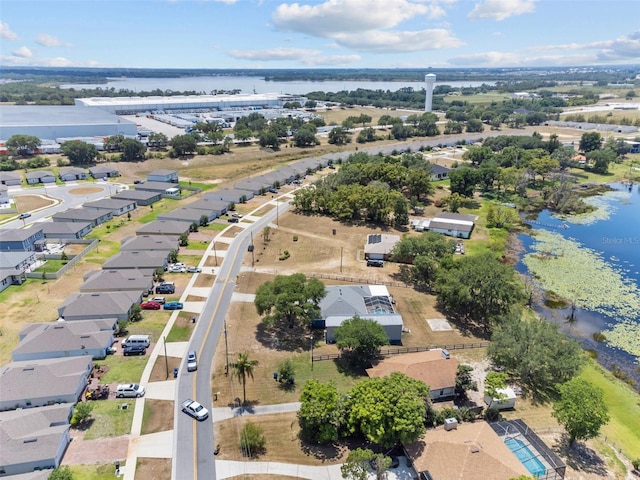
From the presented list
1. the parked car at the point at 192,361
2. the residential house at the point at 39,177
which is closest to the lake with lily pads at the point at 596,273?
the parked car at the point at 192,361

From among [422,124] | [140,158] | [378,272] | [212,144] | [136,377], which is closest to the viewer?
[136,377]

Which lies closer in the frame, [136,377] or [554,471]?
[554,471]

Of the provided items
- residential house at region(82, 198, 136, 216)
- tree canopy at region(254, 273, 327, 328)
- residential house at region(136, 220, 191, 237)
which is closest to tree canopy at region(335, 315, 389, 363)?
tree canopy at region(254, 273, 327, 328)

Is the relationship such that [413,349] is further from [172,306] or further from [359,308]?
[172,306]

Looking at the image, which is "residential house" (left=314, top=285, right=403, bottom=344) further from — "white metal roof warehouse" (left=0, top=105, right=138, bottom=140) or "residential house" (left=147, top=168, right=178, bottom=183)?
"white metal roof warehouse" (left=0, top=105, right=138, bottom=140)

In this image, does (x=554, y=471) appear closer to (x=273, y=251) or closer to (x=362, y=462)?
(x=362, y=462)

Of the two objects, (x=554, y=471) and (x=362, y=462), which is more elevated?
(x=362, y=462)

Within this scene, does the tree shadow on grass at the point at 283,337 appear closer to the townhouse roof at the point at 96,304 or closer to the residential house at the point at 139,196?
the townhouse roof at the point at 96,304

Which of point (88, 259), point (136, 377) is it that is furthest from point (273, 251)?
point (136, 377)
